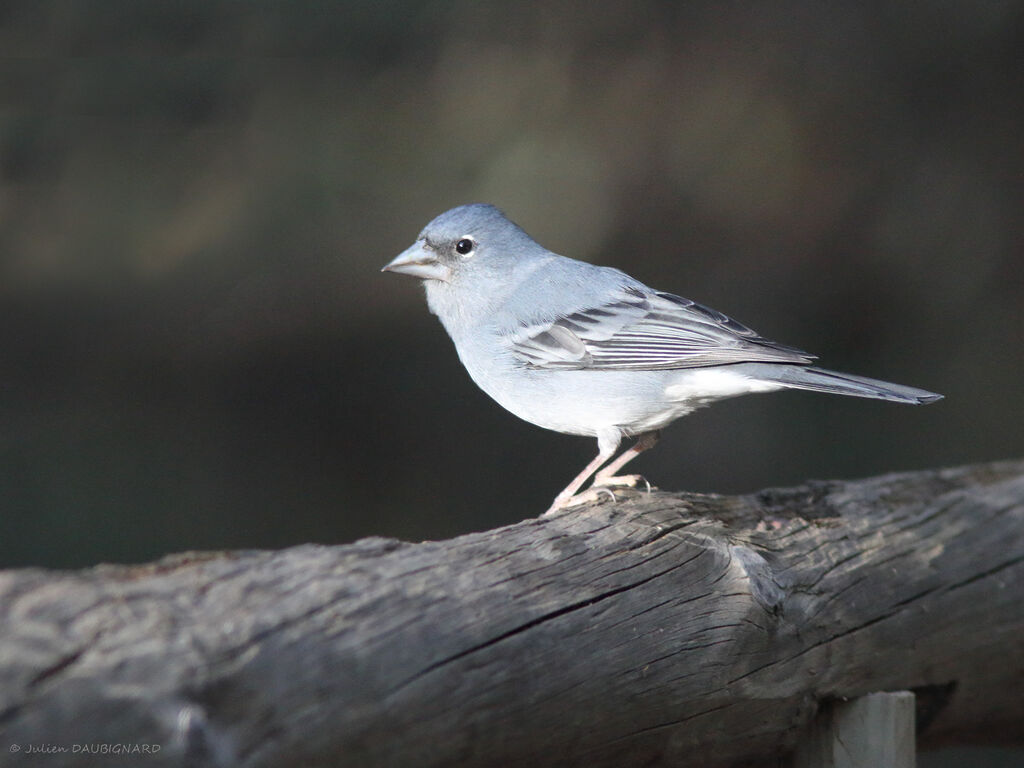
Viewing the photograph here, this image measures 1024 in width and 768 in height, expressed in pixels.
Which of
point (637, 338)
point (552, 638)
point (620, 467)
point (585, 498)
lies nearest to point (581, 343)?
point (637, 338)

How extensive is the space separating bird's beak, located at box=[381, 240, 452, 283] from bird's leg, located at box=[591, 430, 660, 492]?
1039 mm

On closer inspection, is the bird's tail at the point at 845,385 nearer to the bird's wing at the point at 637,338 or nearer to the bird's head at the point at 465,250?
the bird's wing at the point at 637,338

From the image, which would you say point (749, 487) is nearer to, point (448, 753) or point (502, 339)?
point (502, 339)

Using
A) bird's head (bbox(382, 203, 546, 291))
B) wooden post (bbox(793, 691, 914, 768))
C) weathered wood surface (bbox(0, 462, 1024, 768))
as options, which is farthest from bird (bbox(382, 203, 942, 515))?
wooden post (bbox(793, 691, 914, 768))

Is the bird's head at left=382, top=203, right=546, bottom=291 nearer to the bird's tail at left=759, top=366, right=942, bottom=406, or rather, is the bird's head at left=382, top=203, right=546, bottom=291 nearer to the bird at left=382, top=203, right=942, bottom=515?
the bird at left=382, top=203, right=942, bottom=515

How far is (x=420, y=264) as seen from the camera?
400 centimetres

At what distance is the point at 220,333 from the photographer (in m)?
5.39

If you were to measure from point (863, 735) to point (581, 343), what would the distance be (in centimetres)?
163

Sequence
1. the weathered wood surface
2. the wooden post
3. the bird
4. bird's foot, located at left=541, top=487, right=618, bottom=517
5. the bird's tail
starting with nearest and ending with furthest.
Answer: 1. the weathered wood surface
2. the wooden post
3. the bird's tail
4. bird's foot, located at left=541, top=487, right=618, bottom=517
5. the bird

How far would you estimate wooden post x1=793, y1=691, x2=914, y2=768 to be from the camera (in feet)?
8.45

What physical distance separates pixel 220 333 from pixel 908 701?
4.01 metres

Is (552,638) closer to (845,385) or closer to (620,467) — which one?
(845,385)

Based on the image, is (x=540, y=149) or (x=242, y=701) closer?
(x=242, y=701)

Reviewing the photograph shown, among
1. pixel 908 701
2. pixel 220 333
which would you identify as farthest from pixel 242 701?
pixel 220 333
